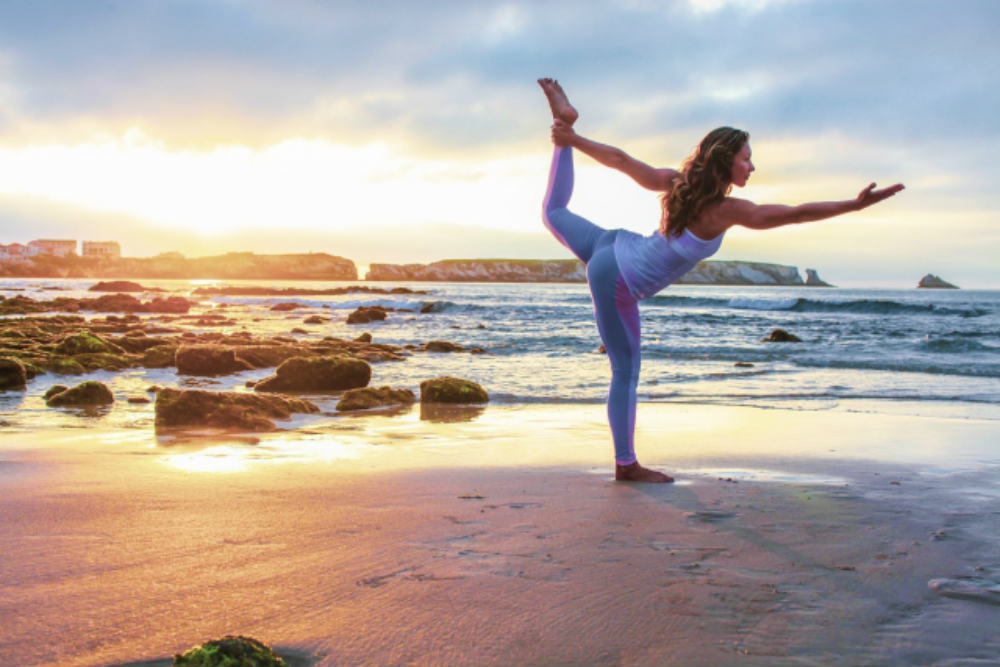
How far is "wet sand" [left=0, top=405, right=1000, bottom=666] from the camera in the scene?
219 centimetres

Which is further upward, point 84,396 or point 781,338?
point 781,338

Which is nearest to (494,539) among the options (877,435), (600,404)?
(877,435)

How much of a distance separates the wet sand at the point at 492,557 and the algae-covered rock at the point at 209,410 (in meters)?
0.93

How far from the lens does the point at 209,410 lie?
647 cm

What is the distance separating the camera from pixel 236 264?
16438 cm

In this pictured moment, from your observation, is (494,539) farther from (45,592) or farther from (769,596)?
(45,592)

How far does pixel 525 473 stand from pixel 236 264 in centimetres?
17072

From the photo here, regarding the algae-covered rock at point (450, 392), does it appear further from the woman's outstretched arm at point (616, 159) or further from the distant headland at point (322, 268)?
the distant headland at point (322, 268)

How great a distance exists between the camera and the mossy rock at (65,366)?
35.9 feet

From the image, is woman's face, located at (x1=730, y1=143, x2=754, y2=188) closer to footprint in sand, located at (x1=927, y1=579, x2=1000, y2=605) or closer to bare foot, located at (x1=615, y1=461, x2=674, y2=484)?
bare foot, located at (x1=615, y1=461, x2=674, y2=484)

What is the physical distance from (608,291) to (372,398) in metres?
4.44

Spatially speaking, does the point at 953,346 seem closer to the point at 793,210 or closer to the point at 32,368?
Answer: the point at 793,210

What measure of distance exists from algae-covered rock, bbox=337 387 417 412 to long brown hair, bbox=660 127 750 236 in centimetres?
488

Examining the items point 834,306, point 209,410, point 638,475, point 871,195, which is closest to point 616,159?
point 871,195
